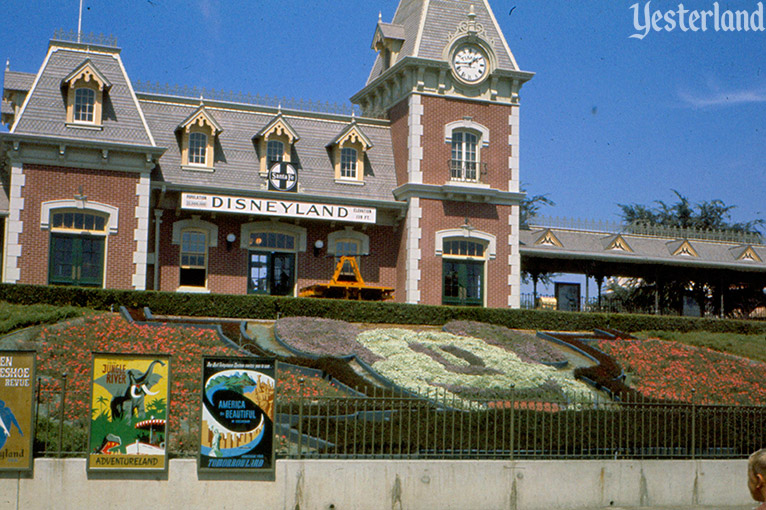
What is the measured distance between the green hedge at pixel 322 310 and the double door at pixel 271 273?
14.4ft

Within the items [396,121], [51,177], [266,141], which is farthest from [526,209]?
[51,177]

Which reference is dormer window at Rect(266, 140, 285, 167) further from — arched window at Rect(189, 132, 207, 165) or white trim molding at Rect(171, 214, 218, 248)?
white trim molding at Rect(171, 214, 218, 248)

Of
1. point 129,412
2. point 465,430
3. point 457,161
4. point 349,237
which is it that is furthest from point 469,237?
point 129,412

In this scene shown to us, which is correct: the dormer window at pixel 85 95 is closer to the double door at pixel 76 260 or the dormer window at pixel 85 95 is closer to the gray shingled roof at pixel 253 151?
the gray shingled roof at pixel 253 151

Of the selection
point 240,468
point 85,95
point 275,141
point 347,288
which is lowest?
point 240,468

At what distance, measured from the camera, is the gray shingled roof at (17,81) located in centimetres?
3070

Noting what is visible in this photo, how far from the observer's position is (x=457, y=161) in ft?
107

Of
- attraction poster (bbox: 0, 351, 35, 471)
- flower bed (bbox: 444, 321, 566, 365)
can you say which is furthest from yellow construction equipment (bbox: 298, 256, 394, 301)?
attraction poster (bbox: 0, 351, 35, 471)

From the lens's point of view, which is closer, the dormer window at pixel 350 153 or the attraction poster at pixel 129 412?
the attraction poster at pixel 129 412

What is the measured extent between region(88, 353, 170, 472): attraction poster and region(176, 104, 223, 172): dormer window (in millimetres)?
18821

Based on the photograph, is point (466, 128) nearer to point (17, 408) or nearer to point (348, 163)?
point (348, 163)

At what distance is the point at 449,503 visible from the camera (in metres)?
13.6

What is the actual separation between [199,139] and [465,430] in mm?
20036

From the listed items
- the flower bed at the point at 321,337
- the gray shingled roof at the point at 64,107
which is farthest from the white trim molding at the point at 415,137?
the gray shingled roof at the point at 64,107
